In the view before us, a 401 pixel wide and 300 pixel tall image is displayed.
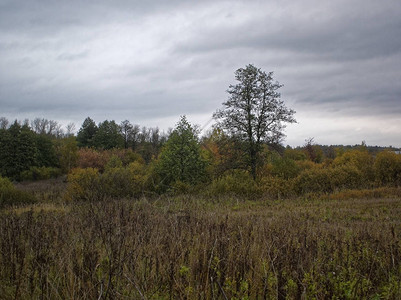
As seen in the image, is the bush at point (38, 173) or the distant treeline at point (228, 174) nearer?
the distant treeline at point (228, 174)

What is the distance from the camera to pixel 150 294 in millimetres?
3162

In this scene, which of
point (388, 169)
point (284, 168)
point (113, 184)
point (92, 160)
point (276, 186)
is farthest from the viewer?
point (92, 160)

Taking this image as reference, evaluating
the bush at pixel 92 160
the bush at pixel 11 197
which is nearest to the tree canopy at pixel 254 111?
the bush at pixel 11 197

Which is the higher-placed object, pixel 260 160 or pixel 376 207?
pixel 260 160

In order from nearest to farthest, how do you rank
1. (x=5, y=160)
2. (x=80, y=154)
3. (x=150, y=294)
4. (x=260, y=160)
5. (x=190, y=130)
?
1. (x=150, y=294)
2. (x=260, y=160)
3. (x=190, y=130)
4. (x=5, y=160)
5. (x=80, y=154)

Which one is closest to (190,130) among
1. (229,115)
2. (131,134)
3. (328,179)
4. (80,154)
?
(229,115)

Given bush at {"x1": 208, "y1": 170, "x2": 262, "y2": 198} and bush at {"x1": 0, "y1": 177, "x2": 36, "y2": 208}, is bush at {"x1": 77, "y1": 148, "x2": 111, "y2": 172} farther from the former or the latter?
bush at {"x1": 208, "y1": 170, "x2": 262, "y2": 198}

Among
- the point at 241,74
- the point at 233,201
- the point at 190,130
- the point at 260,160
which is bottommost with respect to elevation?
the point at 233,201

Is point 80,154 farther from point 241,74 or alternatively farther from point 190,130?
point 241,74

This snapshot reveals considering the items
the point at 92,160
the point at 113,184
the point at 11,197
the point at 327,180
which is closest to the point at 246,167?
the point at 327,180

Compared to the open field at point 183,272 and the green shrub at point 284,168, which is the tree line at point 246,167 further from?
the open field at point 183,272

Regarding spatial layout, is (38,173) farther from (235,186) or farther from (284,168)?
(284,168)

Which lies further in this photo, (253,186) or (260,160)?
(260,160)

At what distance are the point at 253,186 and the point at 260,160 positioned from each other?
2.64 m
